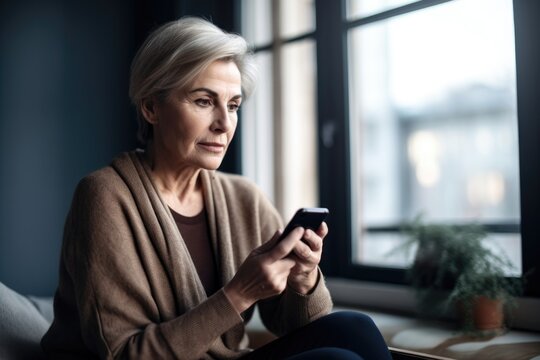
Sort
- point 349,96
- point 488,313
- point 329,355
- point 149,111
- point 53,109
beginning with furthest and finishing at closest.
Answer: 1. point 53,109
2. point 349,96
3. point 488,313
4. point 149,111
5. point 329,355

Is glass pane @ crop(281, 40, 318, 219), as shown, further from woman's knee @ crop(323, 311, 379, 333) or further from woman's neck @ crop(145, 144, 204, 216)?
woman's knee @ crop(323, 311, 379, 333)

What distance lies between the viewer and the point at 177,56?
55.1 inches

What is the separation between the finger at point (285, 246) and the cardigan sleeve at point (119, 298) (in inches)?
5.6

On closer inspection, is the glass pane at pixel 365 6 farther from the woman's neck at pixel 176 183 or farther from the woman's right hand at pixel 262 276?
the woman's right hand at pixel 262 276

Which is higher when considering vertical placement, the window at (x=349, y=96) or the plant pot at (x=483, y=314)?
the window at (x=349, y=96)

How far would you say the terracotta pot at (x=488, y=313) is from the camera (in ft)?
5.86

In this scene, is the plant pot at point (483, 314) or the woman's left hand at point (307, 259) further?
the plant pot at point (483, 314)

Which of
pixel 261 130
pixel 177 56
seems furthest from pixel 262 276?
pixel 261 130

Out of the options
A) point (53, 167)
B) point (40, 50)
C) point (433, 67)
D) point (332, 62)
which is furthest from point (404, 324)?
point (433, 67)

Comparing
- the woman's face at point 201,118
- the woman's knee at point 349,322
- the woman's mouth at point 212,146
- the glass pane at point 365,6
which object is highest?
the glass pane at point 365,6

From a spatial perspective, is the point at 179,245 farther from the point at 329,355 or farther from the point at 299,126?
the point at 299,126

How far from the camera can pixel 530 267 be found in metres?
1.86

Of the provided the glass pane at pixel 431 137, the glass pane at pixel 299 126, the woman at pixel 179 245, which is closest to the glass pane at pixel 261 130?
the glass pane at pixel 299 126

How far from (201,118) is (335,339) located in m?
0.63
